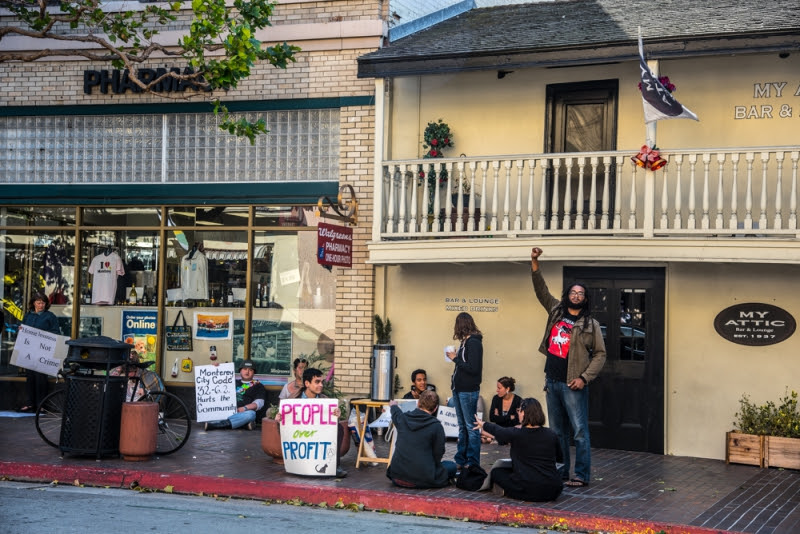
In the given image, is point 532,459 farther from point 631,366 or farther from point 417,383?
point 631,366

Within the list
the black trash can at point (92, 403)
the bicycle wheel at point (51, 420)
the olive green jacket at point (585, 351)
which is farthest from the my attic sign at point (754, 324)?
the bicycle wheel at point (51, 420)

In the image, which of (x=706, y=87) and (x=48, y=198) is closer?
(x=706, y=87)

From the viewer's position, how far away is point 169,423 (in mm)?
12453

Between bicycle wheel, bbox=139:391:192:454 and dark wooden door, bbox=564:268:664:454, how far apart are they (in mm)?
5058

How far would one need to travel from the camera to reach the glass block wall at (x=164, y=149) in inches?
596

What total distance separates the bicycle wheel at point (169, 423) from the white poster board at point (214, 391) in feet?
4.13

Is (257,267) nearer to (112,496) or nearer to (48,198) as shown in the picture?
(48,198)

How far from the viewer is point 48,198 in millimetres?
15992

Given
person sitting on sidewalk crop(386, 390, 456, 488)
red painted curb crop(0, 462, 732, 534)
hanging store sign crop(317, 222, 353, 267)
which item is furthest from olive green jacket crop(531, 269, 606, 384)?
hanging store sign crop(317, 222, 353, 267)

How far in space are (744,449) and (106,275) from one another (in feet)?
31.1

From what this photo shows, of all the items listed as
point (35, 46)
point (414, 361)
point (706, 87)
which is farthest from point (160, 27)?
point (706, 87)

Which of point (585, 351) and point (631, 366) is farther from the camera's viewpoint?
point (631, 366)

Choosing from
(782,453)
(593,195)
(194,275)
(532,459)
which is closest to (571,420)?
(532,459)

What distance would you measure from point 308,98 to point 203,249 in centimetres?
274
